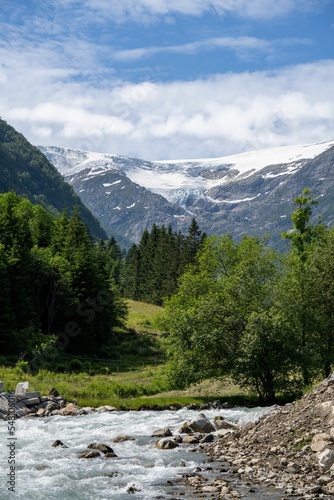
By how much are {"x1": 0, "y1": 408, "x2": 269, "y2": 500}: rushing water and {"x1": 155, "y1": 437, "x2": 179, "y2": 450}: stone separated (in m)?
0.30

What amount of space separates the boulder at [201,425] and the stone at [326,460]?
10791 mm

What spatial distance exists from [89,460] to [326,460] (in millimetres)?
10398

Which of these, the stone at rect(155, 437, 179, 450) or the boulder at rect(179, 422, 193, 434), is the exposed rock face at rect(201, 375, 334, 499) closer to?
the stone at rect(155, 437, 179, 450)

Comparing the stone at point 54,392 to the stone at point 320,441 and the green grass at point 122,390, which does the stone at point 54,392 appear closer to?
the green grass at point 122,390

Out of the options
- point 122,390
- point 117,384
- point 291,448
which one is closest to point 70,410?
point 122,390

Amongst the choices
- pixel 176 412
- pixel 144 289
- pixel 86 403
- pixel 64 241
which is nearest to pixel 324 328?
pixel 176 412

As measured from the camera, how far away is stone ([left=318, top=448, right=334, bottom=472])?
2131 centimetres

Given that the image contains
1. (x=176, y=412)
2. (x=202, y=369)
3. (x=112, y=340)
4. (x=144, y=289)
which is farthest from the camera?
(x=144, y=289)

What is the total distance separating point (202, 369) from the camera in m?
46.7

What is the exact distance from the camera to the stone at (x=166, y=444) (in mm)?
28047

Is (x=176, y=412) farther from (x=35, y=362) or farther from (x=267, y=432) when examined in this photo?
(x=35, y=362)

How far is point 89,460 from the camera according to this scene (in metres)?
25.6

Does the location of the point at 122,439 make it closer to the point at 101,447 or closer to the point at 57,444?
the point at 101,447

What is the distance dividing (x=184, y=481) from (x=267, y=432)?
264 inches
